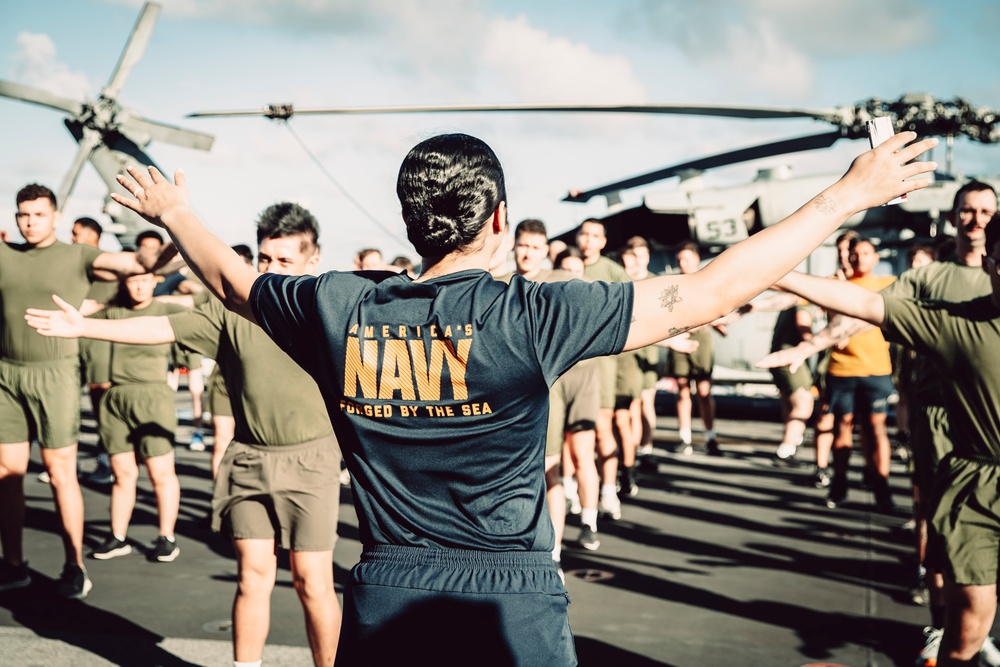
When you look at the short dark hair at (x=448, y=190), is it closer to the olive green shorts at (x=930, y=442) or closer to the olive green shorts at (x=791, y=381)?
the olive green shorts at (x=930, y=442)

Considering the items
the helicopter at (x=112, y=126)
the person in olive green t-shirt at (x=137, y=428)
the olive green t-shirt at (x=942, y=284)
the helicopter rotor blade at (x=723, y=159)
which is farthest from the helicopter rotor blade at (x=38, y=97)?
the olive green t-shirt at (x=942, y=284)

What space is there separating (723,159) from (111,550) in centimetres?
1023

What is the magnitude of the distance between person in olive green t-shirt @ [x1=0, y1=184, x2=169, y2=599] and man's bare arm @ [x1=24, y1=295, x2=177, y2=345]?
174 cm

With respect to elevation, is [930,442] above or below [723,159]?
below

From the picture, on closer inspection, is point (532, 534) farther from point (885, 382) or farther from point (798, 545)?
point (885, 382)

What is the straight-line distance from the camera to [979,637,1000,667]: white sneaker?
13.2 feet

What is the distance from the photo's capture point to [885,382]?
7352 mm

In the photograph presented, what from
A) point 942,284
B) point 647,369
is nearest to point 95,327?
point 942,284

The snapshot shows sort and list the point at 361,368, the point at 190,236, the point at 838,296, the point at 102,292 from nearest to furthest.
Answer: the point at 361,368 → the point at 190,236 → the point at 838,296 → the point at 102,292

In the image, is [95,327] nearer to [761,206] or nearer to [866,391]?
[866,391]

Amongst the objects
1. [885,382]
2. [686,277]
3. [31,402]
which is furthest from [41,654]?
[885,382]

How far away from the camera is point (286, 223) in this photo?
3.71 meters

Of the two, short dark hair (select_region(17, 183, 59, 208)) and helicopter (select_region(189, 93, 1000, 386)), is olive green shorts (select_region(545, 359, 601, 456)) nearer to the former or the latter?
short dark hair (select_region(17, 183, 59, 208))

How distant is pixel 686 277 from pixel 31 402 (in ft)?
15.0
